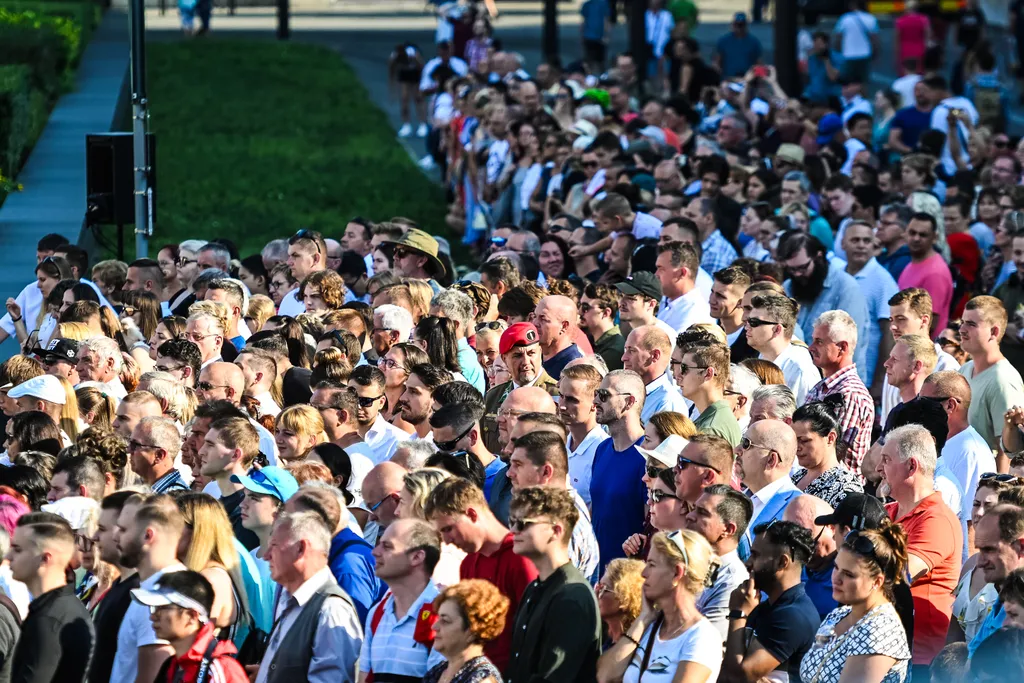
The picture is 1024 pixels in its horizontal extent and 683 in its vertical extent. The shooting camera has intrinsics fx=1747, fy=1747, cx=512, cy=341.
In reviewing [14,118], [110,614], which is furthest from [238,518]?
[14,118]

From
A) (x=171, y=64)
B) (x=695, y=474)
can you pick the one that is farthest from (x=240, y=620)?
(x=171, y=64)

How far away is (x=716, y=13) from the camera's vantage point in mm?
44562

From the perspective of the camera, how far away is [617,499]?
8688 millimetres

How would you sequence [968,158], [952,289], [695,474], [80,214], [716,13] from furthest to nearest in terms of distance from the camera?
[716,13], [968,158], [80,214], [952,289], [695,474]

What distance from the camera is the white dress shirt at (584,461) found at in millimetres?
8992

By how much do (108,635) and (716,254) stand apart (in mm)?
8920

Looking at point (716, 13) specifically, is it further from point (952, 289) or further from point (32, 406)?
→ point (32, 406)

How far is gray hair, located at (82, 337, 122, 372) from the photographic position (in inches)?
411

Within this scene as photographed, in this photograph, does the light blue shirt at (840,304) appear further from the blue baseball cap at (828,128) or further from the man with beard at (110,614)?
the blue baseball cap at (828,128)

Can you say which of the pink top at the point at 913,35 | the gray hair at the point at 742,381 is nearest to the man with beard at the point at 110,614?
the gray hair at the point at 742,381

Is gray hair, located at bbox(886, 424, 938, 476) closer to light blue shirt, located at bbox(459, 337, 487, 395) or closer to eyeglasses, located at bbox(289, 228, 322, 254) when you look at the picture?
light blue shirt, located at bbox(459, 337, 487, 395)

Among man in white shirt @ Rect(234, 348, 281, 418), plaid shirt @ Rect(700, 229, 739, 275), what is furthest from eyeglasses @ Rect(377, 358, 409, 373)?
plaid shirt @ Rect(700, 229, 739, 275)

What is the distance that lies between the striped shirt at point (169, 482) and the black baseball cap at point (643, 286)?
380 cm

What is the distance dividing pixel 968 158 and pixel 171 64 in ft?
64.6
